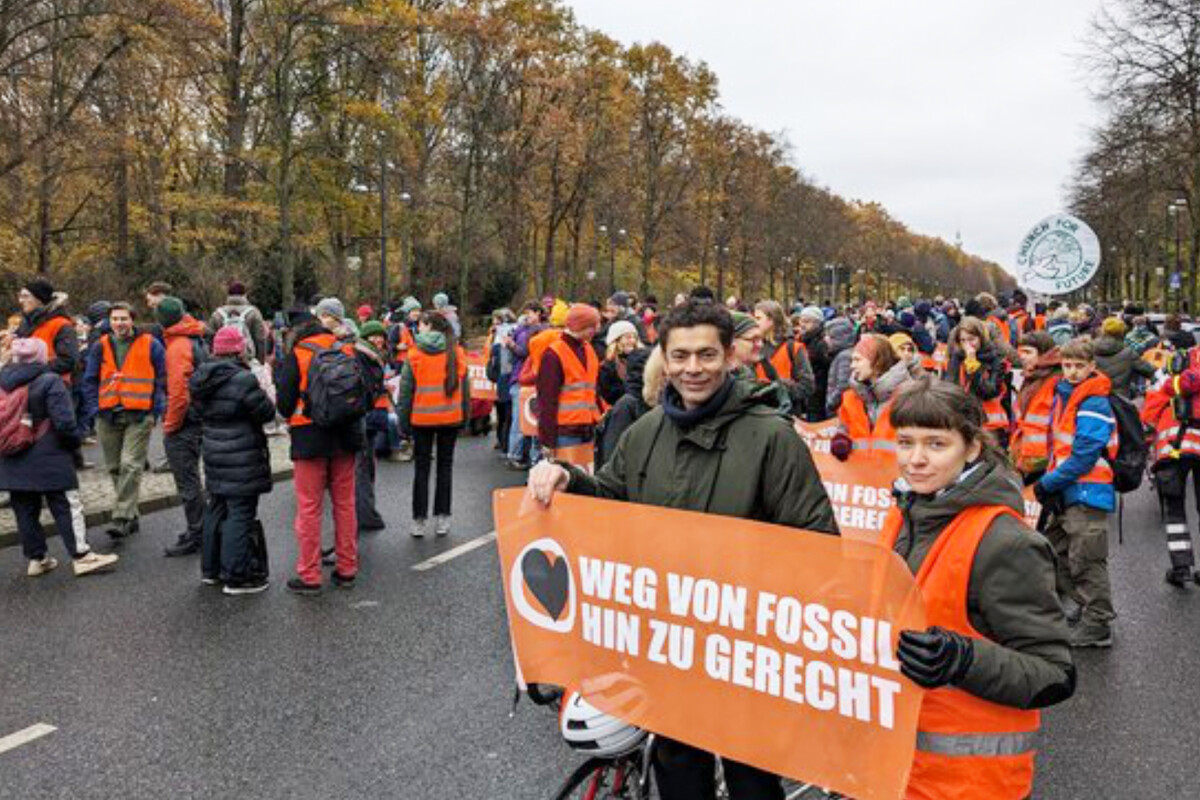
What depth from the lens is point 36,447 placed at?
6.42 meters

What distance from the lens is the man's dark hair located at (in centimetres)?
263

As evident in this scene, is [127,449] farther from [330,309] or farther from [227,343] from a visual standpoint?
[330,309]

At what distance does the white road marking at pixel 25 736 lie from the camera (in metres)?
4.12

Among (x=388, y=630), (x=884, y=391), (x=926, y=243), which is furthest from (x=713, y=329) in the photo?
(x=926, y=243)

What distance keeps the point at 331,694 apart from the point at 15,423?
3393 mm

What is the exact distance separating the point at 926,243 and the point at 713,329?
5560 inches

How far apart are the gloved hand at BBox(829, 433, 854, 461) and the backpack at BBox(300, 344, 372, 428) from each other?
3.09 m

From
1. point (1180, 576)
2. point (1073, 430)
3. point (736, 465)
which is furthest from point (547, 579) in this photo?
point (1180, 576)

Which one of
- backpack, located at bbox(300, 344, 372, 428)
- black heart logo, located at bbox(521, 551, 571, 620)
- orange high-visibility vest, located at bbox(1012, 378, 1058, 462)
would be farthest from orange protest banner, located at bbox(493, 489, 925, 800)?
orange high-visibility vest, located at bbox(1012, 378, 1058, 462)

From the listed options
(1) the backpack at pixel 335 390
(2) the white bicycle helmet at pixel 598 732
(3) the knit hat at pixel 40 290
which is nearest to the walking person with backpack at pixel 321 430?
(1) the backpack at pixel 335 390

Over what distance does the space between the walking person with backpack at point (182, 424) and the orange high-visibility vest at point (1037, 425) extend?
19.9 feet

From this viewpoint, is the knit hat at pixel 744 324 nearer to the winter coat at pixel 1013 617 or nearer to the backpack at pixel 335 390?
the backpack at pixel 335 390

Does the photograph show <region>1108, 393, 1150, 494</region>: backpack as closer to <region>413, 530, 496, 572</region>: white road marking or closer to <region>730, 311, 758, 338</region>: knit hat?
<region>730, 311, 758, 338</region>: knit hat

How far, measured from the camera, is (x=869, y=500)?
18.4ft
